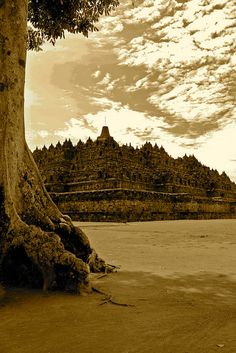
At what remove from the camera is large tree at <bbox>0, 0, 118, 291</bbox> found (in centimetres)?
360

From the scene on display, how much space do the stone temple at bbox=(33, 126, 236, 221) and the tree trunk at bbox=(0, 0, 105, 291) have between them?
16.7 meters

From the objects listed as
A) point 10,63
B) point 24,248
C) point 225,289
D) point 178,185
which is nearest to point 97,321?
point 24,248

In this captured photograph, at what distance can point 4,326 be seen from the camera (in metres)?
2.56

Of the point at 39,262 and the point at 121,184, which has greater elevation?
the point at 121,184

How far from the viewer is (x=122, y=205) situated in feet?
69.2

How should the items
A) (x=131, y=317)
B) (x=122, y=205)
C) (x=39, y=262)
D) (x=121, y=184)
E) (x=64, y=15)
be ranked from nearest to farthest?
(x=131, y=317)
(x=39, y=262)
(x=64, y=15)
(x=122, y=205)
(x=121, y=184)

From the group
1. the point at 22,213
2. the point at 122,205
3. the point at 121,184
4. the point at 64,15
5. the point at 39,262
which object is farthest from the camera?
the point at 121,184

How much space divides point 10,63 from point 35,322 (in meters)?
3.18

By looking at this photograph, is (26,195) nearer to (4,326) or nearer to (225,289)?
(4,326)

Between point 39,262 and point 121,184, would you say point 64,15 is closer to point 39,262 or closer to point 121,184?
point 39,262

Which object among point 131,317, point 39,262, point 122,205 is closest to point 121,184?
point 122,205

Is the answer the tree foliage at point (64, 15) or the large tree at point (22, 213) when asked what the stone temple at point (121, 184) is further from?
the large tree at point (22, 213)

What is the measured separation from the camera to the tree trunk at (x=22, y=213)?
3600 millimetres

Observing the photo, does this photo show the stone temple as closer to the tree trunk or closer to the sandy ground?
Answer: the tree trunk
